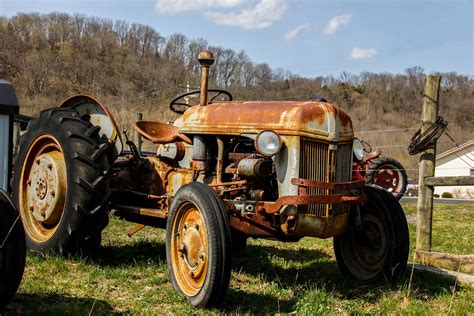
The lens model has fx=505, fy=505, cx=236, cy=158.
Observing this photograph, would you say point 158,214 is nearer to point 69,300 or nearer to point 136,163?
point 136,163

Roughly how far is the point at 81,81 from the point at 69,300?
72601 millimetres

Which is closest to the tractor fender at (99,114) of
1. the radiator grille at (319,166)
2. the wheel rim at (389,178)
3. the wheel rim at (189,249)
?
the wheel rim at (189,249)

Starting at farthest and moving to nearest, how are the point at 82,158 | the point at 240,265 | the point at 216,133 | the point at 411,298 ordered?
the point at 240,265
the point at 82,158
the point at 216,133
the point at 411,298

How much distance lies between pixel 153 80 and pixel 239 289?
6869 cm

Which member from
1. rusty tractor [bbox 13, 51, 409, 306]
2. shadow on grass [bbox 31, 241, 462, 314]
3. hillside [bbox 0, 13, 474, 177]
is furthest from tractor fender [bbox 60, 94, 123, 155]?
hillside [bbox 0, 13, 474, 177]

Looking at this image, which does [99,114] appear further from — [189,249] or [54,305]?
[54,305]

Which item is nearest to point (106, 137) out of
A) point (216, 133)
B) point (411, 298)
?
point (216, 133)

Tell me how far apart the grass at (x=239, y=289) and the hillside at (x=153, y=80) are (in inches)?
1381

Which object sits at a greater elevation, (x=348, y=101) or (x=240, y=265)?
(x=348, y=101)

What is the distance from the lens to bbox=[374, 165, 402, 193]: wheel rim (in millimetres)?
12922

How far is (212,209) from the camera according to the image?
367cm

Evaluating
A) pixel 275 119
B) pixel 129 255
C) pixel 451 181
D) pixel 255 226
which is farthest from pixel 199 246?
pixel 451 181

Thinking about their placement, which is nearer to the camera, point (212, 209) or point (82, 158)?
point (212, 209)

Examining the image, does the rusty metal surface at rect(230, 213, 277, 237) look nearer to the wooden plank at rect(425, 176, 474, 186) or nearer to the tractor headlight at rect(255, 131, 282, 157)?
the tractor headlight at rect(255, 131, 282, 157)
